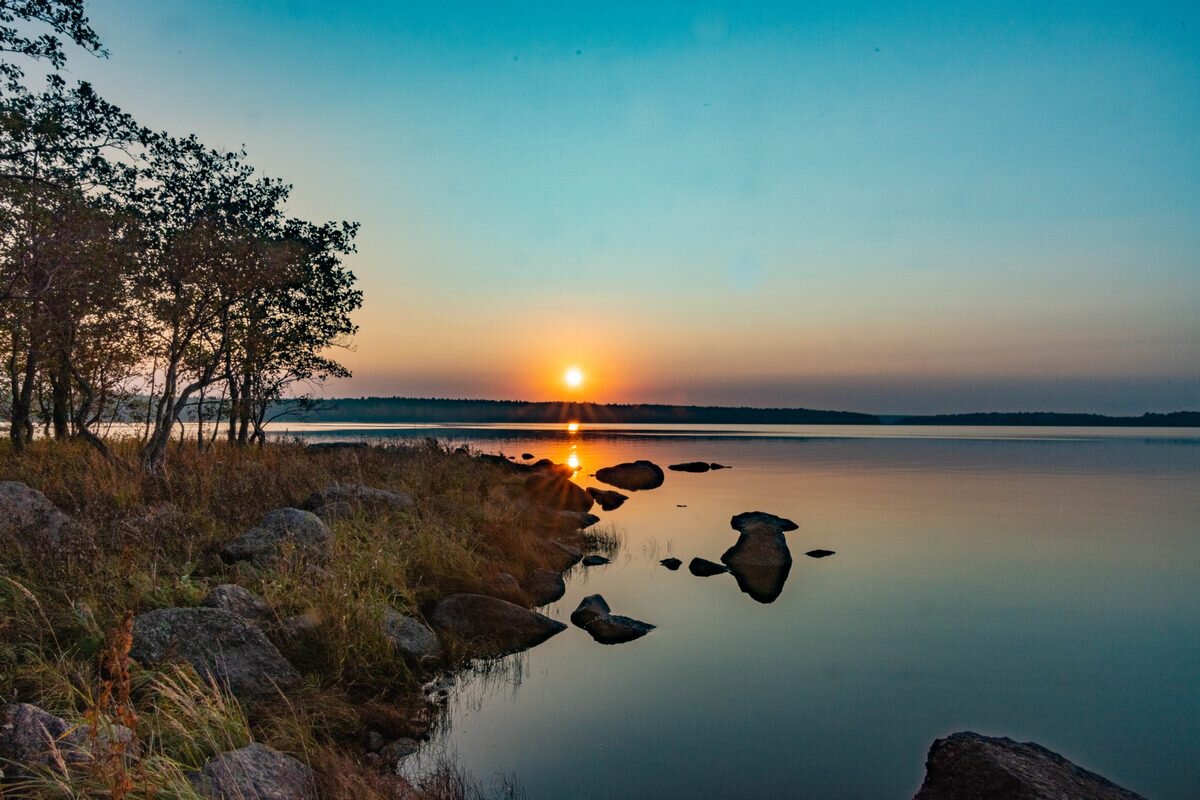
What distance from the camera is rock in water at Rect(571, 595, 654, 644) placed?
1271 centimetres

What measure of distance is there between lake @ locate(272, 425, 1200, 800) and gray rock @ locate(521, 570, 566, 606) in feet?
1.43

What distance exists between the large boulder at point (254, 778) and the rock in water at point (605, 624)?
24.0ft

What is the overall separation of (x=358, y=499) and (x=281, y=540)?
13.8 feet

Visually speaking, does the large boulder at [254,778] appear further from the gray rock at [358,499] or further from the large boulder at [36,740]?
the gray rock at [358,499]

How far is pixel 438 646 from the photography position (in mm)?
10602

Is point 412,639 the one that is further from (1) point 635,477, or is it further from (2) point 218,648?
(1) point 635,477

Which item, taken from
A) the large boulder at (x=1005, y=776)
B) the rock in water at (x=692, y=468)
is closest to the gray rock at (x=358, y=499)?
the large boulder at (x=1005, y=776)

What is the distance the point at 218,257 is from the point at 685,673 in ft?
56.8

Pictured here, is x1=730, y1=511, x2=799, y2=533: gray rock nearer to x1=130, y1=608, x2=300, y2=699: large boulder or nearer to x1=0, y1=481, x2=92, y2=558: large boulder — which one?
x1=130, y1=608, x2=300, y2=699: large boulder

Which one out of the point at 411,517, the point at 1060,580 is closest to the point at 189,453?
the point at 411,517

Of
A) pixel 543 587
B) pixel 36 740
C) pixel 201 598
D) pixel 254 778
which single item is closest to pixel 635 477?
pixel 543 587

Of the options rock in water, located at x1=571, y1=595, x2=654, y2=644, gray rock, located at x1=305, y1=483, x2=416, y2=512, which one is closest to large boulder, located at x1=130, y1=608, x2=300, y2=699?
rock in water, located at x1=571, y1=595, x2=654, y2=644

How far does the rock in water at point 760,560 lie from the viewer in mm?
17500

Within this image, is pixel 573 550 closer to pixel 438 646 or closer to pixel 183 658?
pixel 438 646
